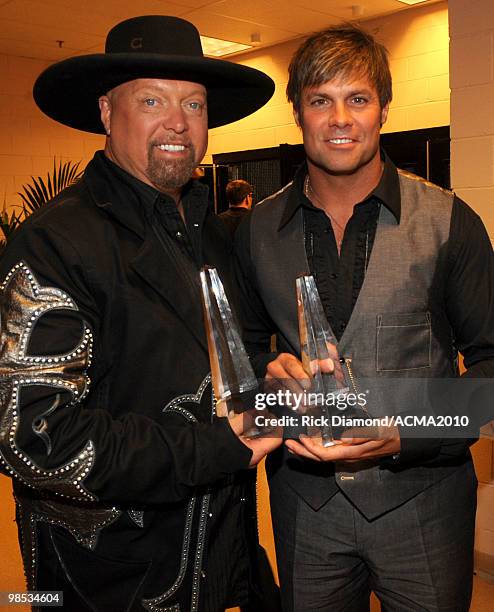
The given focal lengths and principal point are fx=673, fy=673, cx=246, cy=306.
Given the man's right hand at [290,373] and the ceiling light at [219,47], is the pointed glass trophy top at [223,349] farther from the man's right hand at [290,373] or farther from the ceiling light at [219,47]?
the ceiling light at [219,47]

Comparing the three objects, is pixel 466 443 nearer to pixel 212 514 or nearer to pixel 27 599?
pixel 212 514

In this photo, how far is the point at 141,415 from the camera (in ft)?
4.15

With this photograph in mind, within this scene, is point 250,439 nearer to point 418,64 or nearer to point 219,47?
point 418,64

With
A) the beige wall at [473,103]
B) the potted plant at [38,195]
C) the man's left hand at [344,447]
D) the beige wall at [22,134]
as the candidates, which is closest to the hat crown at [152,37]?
the man's left hand at [344,447]

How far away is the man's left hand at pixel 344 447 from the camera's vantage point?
125 cm

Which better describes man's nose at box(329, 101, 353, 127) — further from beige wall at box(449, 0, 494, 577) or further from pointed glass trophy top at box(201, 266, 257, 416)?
beige wall at box(449, 0, 494, 577)

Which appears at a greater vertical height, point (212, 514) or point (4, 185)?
point (4, 185)

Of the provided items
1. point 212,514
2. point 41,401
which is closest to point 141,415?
point 41,401

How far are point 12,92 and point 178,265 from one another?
6612 mm

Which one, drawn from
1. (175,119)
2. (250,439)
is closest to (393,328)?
(250,439)

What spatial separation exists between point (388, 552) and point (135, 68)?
46.6 inches

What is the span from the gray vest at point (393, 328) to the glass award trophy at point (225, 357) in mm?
296

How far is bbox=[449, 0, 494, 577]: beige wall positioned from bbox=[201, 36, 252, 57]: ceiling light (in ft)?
15.0

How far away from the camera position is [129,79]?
1447 millimetres
